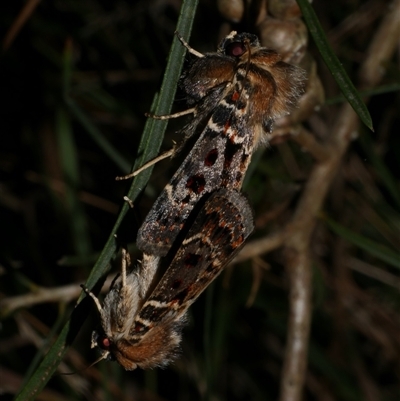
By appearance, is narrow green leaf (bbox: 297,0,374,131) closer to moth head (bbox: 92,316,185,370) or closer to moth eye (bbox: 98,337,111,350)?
moth head (bbox: 92,316,185,370)

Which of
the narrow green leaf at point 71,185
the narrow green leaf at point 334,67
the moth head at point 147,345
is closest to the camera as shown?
the narrow green leaf at point 334,67

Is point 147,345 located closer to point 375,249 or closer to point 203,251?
point 203,251

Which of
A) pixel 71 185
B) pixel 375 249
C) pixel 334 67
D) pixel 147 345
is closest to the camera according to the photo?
pixel 334 67

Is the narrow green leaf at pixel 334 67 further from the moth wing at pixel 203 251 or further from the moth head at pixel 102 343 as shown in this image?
the moth head at pixel 102 343

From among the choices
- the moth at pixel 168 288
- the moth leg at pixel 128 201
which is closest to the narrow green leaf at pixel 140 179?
the moth leg at pixel 128 201

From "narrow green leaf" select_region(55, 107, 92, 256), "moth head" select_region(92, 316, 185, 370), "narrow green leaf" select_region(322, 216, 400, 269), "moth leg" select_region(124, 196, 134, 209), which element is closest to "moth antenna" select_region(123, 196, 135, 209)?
"moth leg" select_region(124, 196, 134, 209)

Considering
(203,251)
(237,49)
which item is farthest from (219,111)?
(203,251)
